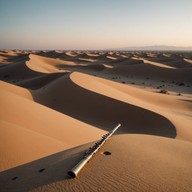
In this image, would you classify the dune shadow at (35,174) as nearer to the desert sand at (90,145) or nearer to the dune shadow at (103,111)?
the desert sand at (90,145)

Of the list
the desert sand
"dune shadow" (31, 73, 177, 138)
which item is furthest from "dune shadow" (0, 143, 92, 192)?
"dune shadow" (31, 73, 177, 138)

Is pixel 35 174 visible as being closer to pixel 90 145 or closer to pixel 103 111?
pixel 90 145

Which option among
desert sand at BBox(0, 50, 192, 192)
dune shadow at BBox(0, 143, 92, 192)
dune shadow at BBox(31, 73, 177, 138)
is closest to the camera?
desert sand at BBox(0, 50, 192, 192)

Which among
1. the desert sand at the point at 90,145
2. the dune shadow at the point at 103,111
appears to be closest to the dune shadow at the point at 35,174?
the desert sand at the point at 90,145

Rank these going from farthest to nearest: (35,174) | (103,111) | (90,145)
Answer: (103,111)
(90,145)
(35,174)

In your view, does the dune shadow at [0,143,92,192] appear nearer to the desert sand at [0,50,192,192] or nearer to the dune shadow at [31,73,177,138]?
the desert sand at [0,50,192,192]

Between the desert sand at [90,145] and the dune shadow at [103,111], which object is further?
the dune shadow at [103,111]

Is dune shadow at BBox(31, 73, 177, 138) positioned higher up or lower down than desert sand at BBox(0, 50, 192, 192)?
lower down

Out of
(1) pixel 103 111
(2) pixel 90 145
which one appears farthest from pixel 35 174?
(1) pixel 103 111

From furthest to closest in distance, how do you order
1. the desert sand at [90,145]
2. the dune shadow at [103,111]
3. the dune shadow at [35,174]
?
the dune shadow at [103,111] → the dune shadow at [35,174] → the desert sand at [90,145]

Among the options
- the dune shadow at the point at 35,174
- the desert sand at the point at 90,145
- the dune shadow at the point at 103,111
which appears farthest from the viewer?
the dune shadow at the point at 103,111

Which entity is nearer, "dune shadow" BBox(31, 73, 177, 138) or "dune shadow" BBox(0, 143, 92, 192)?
"dune shadow" BBox(0, 143, 92, 192)

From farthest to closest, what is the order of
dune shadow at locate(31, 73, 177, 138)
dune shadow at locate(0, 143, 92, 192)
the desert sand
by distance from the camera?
dune shadow at locate(31, 73, 177, 138), dune shadow at locate(0, 143, 92, 192), the desert sand

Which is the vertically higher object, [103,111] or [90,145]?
[90,145]
